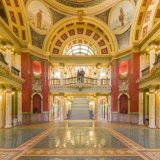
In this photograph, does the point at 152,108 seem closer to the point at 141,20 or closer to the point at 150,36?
the point at 150,36

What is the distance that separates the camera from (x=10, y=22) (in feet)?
45.8

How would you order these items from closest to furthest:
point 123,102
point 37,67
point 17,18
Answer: point 17,18, point 123,102, point 37,67

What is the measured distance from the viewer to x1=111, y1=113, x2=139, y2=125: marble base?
1501 cm

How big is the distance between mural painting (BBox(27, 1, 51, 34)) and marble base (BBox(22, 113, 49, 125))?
1051 cm

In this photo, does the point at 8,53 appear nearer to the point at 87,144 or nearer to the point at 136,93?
the point at 87,144

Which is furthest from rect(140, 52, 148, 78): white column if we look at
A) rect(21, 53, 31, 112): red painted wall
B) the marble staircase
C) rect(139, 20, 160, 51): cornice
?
rect(21, 53, 31, 112): red painted wall

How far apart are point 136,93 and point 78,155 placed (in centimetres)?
1148

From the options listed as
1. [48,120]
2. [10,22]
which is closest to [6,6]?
[10,22]

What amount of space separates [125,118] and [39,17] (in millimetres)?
16221

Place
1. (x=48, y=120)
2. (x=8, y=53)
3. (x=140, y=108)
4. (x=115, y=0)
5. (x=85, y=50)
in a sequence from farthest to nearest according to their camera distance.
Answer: (x=85, y=50)
(x=48, y=120)
(x=115, y=0)
(x=140, y=108)
(x=8, y=53)

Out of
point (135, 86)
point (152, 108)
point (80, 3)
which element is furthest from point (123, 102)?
point (80, 3)

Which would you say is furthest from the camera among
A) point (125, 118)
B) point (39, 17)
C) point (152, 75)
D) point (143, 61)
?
point (39, 17)

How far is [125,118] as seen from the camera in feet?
53.2

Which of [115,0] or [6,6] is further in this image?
[115,0]
